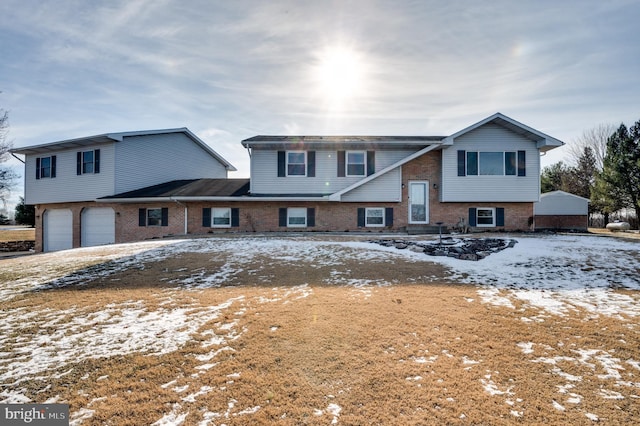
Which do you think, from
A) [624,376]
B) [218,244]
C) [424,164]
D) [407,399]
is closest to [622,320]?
[624,376]

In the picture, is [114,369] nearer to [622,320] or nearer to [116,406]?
[116,406]

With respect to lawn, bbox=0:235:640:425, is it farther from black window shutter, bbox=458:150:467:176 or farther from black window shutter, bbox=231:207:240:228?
black window shutter, bbox=458:150:467:176

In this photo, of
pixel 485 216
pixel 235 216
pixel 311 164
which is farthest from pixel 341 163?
pixel 485 216

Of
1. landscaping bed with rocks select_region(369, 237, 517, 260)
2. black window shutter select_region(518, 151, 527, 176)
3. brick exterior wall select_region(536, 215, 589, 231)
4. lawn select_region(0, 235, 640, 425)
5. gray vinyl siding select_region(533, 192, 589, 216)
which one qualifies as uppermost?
black window shutter select_region(518, 151, 527, 176)

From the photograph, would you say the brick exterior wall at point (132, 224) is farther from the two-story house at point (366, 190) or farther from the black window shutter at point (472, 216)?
the black window shutter at point (472, 216)

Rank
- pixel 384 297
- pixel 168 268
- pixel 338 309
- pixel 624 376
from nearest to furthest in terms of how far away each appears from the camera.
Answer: pixel 624 376 → pixel 338 309 → pixel 384 297 → pixel 168 268

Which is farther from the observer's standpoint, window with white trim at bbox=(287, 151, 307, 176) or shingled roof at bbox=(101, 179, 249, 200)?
window with white trim at bbox=(287, 151, 307, 176)

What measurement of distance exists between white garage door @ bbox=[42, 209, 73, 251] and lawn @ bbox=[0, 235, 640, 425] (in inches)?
590

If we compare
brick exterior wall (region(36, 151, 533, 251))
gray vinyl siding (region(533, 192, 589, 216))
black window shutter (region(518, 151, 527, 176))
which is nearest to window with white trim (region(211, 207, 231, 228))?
brick exterior wall (region(36, 151, 533, 251))

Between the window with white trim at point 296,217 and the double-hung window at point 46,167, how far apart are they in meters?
16.4

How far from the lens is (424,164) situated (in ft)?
57.6

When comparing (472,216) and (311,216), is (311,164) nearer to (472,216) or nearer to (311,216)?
(311,216)

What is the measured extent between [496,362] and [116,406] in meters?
4.19

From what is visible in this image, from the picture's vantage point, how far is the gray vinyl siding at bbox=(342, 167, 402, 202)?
56.2 feet
